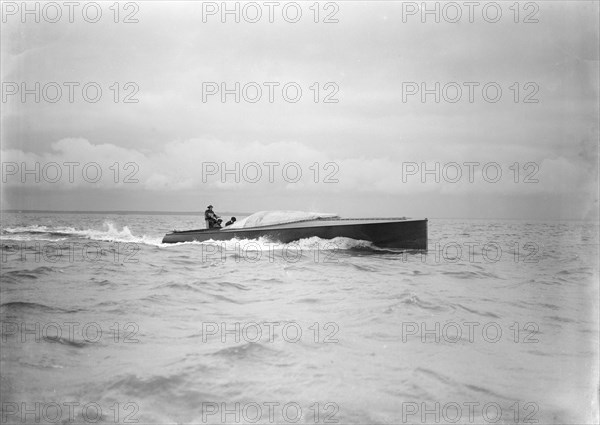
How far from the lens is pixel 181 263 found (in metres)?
12.6

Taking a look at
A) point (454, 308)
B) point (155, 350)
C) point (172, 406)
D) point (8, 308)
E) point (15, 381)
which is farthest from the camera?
point (454, 308)

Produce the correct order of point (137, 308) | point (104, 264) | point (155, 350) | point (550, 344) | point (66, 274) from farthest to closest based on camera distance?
point (104, 264) < point (66, 274) < point (137, 308) < point (550, 344) < point (155, 350)

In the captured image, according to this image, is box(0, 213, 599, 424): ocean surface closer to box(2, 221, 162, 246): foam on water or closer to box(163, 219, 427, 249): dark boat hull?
box(163, 219, 427, 249): dark boat hull

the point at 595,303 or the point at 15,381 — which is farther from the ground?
the point at 595,303

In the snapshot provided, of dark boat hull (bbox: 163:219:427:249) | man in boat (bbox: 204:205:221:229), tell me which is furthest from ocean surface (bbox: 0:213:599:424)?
man in boat (bbox: 204:205:221:229)

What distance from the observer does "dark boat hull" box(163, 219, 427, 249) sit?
628 inches

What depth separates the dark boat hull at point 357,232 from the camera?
15953mm

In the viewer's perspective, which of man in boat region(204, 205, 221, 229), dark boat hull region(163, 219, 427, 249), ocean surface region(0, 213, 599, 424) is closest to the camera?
ocean surface region(0, 213, 599, 424)

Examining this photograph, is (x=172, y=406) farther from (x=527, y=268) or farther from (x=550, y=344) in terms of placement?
(x=527, y=268)

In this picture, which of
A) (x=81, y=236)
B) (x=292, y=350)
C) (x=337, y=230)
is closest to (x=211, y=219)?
(x=337, y=230)

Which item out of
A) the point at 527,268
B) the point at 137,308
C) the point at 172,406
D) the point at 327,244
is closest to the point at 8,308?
the point at 137,308

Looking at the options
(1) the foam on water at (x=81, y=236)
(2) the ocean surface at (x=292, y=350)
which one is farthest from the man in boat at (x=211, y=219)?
(2) the ocean surface at (x=292, y=350)

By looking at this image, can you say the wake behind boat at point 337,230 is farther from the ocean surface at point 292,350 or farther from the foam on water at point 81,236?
the ocean surface at point 292,350

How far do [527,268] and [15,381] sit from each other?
41.1 feet
